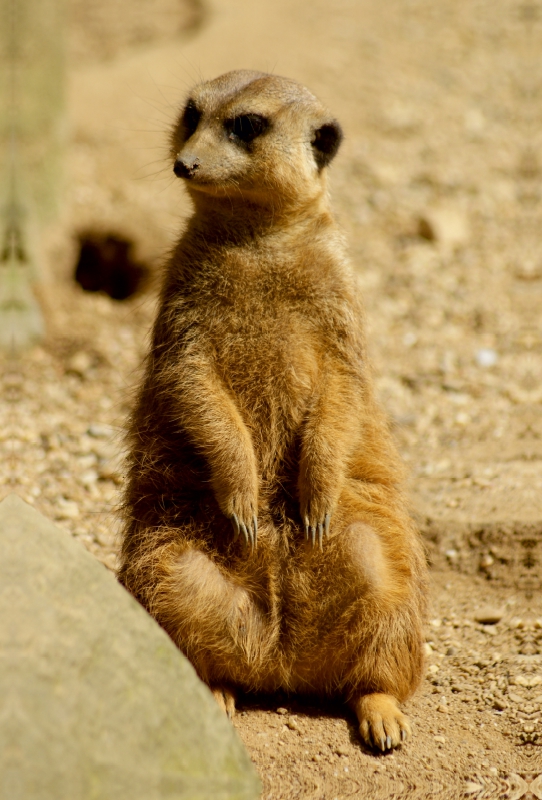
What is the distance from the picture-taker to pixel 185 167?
318 cm

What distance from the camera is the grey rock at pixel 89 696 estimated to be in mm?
2096

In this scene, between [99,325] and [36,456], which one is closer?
[36,456]

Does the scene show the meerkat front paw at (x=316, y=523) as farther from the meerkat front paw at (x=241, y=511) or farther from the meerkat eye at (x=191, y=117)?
the meerkat eye at (x=191, y=117)

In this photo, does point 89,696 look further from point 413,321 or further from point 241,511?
point 413,321

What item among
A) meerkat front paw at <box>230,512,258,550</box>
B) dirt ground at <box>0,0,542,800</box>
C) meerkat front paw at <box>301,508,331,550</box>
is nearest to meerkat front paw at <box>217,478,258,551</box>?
meerkat front paw at <box>230,512,258,550</box>

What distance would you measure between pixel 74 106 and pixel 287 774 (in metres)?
7.06

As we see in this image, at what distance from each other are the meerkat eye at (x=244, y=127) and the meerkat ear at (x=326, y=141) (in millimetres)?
278

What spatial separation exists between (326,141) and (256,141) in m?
0.35

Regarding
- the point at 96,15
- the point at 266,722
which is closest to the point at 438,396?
the point at 266,722

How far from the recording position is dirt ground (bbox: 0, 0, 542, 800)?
3.23 m

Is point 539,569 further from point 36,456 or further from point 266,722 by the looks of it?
point 36,456

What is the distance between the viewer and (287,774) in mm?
2887

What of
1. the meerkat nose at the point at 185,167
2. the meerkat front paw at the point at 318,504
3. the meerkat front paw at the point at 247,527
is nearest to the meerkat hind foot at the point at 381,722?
the meerkat front paw at the point at 318,504

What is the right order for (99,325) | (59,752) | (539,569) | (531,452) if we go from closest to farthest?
(59,752)
(539,569)
(531,452)
(99,325)
